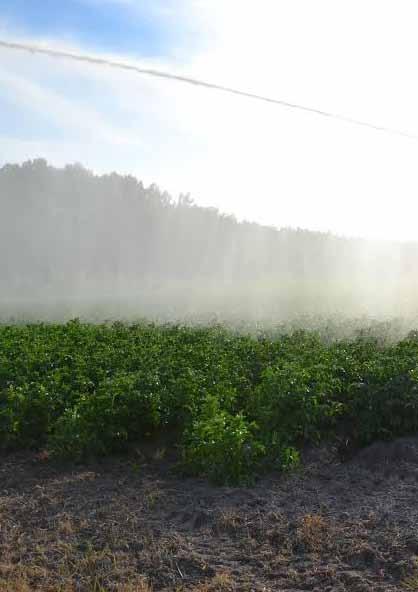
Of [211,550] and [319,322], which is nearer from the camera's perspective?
[211,550]

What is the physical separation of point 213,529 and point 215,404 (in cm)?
140

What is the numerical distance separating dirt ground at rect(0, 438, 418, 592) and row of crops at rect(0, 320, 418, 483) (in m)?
0.27

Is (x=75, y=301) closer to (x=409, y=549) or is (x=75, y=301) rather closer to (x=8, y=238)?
(x=8, y=238)

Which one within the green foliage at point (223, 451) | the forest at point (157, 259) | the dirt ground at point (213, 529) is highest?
the forest at point (157, 259)

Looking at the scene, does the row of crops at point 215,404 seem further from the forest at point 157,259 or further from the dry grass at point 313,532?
the forest at point 157,259

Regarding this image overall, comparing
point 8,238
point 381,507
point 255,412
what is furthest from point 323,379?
point 8,238

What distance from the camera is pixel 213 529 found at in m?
4.55

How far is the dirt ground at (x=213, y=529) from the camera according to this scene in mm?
4008

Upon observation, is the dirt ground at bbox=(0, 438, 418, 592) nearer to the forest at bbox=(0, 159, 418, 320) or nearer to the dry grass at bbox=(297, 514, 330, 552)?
the dry grass at bbox=(297, 514, 330, 552)

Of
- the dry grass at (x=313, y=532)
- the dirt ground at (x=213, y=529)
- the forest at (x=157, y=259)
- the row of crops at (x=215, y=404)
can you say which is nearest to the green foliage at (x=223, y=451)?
the row of crops at (x=215, y=404)

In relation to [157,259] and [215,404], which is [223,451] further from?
[157,259]

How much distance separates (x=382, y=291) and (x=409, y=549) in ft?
46.8

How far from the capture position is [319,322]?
1258 centimetres

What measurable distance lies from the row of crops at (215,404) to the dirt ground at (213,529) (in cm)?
27
